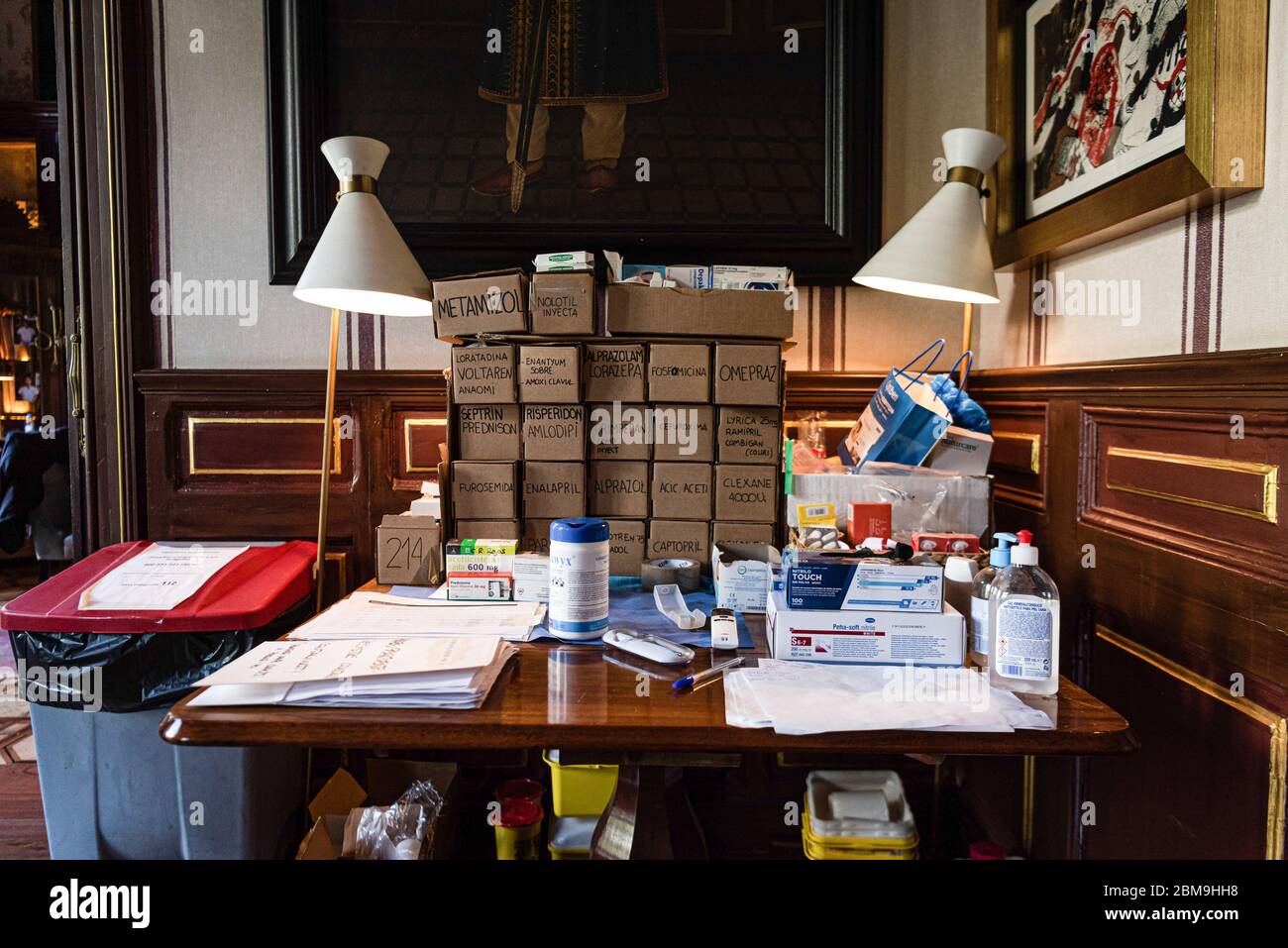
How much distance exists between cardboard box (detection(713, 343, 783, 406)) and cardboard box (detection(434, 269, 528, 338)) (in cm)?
43

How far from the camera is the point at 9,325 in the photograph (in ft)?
17.4

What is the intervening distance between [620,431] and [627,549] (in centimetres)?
26

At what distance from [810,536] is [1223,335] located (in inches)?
30.0

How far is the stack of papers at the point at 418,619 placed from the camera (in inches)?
49.1

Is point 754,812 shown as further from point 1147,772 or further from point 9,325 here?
point 9,325

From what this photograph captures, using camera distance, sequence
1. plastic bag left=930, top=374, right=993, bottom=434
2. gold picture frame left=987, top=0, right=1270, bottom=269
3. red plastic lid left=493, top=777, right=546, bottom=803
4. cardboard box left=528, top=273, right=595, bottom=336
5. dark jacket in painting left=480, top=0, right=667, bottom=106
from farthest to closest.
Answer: dark jacket in painting left=480, top=0, right=667, bottom=106
red plastic lid left=493, top=777, right=546, bottom=803
plastic bag left=930, top=374, right=993, bottom=434
cardboard box left=528, top=273, right=595, bottom=336
gold picture frame left=987, top=0, right=1270, bottom=269

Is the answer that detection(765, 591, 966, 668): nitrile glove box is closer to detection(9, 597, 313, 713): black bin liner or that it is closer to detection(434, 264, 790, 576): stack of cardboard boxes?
detection(434, 264, 790, 576): stack of cardboard boxes

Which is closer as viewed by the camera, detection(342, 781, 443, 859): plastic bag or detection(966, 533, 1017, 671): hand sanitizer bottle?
detection(966, 533, 1017, 671): hand sanitizer bottle

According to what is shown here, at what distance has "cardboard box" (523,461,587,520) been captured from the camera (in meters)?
1.64

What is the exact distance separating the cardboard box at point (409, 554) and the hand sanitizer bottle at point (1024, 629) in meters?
1.07

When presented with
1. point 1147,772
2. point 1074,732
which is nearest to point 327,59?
point 1074,732

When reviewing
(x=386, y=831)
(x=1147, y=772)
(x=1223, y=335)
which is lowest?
(x=386, y=831)

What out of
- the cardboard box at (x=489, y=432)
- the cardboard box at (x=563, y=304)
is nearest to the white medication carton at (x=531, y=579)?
the cardboard box at (x=489, y=432)

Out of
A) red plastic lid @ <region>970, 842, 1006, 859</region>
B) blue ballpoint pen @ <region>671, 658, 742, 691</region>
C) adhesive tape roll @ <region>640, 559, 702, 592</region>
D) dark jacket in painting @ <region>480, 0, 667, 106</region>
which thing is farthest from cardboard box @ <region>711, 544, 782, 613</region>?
dark jacket in painting @ <region>480, 0, 667, 106</region>
